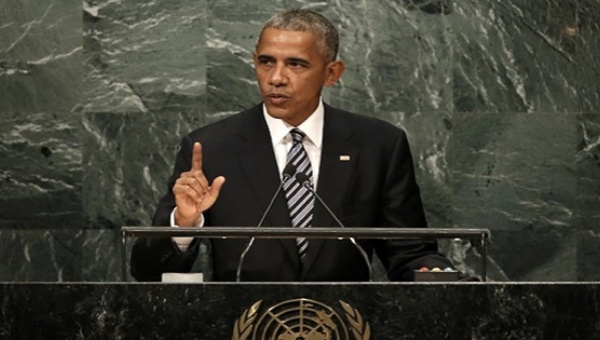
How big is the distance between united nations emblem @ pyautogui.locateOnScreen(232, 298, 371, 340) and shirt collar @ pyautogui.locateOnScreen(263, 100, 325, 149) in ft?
5.54

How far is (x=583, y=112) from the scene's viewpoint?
6895mm

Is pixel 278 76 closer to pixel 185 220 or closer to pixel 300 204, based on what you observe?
pixel 300 204

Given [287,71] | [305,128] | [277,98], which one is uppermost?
[287,71]

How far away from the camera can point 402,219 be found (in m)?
5.46

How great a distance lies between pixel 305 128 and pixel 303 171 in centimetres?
21

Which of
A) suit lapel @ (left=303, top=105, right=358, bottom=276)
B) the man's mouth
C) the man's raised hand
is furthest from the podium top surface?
the man's mouth

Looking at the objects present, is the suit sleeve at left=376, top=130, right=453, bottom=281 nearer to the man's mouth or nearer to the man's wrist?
the man's mouth

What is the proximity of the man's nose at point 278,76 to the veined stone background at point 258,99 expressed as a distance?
1433 millimetres

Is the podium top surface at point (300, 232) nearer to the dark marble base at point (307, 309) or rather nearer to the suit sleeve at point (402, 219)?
the dark marble base at point (307, 309)

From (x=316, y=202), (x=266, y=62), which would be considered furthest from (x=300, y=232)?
(x=266, y=62)

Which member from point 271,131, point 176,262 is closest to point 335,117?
point 271,131

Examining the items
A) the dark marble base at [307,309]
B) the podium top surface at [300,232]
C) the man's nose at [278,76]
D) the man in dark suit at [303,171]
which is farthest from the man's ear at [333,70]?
the dark marble base at [307,309]

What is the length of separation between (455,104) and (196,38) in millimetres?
1267

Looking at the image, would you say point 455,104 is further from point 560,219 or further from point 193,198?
point 193,198
